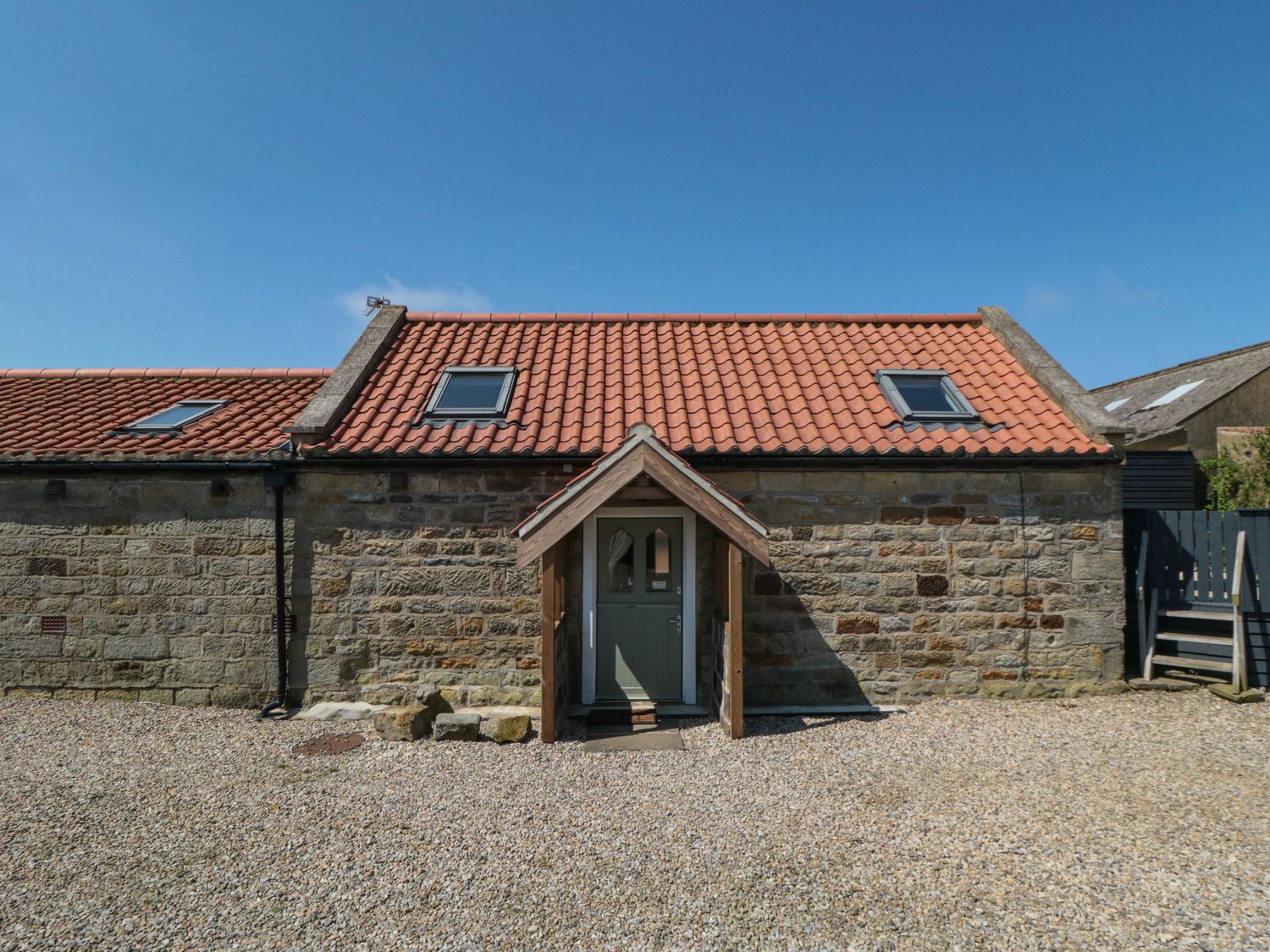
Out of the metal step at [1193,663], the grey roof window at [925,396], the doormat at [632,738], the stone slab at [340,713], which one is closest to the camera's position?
the doormat at [632,738]

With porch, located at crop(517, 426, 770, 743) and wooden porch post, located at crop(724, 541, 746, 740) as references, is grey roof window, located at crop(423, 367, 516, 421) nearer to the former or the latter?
porch, located at crop(517, 426, 770, 743)

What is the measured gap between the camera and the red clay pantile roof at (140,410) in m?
7.28

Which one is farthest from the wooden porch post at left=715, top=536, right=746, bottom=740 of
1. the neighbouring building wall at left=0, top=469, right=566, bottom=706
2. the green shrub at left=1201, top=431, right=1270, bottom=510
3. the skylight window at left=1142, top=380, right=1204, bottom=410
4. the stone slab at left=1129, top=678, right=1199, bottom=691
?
the skylight window at left=1142, top=380, right=1204, bottom=410

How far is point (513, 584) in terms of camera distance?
703 cm

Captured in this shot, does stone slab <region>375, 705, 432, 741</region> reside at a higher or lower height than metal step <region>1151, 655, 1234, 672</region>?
lower

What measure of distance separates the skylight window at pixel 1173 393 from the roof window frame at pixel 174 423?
21996mm

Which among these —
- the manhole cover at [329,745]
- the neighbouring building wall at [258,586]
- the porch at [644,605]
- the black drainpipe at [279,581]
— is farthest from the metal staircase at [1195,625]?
the black drainpipe at [279,581]

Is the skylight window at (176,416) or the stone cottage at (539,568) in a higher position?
the skylight window at (176,416)

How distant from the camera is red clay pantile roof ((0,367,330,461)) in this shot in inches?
287

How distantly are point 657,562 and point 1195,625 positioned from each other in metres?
7.10

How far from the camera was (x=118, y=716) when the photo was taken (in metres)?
6.74

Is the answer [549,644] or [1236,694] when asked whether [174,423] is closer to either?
[549,644]

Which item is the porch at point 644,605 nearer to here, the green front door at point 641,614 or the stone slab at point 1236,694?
the green front door at point 641,614

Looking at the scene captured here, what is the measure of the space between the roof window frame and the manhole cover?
15.9 feet
